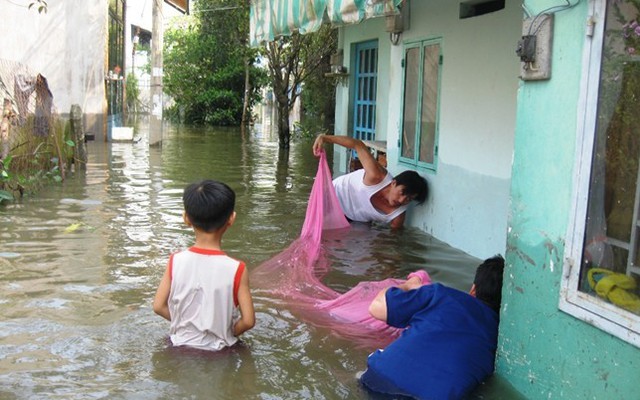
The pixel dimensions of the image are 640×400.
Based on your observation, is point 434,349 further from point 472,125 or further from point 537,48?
point 472,125

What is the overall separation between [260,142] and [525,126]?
16350 mm

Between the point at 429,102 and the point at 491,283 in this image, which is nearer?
the point at 491,283

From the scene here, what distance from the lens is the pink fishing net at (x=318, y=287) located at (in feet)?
15.1

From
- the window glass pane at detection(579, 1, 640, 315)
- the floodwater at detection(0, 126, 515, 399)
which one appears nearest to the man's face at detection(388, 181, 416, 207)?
the floodwater at detection(0, 126, 515, 399)

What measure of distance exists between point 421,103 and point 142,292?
13.1 feet

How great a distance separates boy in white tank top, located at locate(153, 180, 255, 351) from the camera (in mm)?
3596

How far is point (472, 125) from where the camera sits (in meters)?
6.80

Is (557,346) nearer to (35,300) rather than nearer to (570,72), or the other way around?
(570,72)

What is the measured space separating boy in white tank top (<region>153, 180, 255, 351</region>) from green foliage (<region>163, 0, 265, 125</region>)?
23587 millimetres

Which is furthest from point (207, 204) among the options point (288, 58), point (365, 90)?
point (288, 58)

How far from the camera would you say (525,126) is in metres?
3.51

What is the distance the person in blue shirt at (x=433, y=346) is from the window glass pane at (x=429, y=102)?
13.6 ft

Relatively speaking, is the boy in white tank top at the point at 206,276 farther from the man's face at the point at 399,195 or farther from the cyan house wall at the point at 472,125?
the man's face at the point at 399,195

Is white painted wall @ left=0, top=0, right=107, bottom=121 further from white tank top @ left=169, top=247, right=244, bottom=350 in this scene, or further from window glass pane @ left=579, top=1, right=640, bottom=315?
window glass pane @ left=579, top=1, right=640, bottom=315
